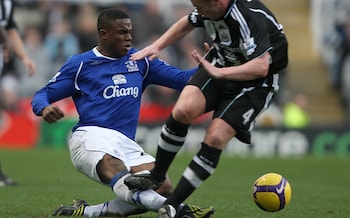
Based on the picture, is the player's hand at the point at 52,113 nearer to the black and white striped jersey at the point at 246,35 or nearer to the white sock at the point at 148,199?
the white sock at the point at 148,199

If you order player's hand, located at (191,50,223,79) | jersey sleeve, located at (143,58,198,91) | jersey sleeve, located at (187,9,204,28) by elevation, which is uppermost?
jersey sleeve, located at (187,9,204,28)

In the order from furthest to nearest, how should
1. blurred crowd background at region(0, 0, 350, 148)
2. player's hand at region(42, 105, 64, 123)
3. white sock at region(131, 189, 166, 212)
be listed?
blurred crowd background at region(0, 0, 350, 148) < white sock at region(131, 189, 166, 212) < player's hand at region(42, 105, 64, 123)

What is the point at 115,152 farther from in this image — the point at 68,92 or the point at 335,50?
the point at 335,50

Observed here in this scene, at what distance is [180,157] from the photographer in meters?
19.4

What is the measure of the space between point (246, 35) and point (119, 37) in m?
1.39

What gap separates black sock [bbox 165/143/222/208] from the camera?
7.94 m

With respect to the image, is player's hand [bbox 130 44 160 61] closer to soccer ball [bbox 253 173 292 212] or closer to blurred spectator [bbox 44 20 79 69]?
soccer ball [bbox 253 173 292 212]

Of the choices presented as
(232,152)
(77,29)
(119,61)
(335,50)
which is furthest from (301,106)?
(119,61)

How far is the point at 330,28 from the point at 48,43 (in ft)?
28.2

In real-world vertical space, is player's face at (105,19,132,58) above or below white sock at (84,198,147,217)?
above

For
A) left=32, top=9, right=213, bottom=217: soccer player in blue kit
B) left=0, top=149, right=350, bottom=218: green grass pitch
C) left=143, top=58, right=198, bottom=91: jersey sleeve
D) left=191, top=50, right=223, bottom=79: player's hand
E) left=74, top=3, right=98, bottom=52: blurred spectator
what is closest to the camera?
left=191, top=50, right=223, bottom=79: player's hand

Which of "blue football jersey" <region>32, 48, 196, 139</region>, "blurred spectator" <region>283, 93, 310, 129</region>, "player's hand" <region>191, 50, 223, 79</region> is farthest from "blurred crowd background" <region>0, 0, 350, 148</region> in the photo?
"player's hand" <region>191, 50, 223, 79</region>

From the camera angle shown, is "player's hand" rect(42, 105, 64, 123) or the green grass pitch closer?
"player's hand" rect(42, 105, 64, 123)

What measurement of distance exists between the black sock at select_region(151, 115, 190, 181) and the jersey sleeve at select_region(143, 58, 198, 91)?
1.00m
